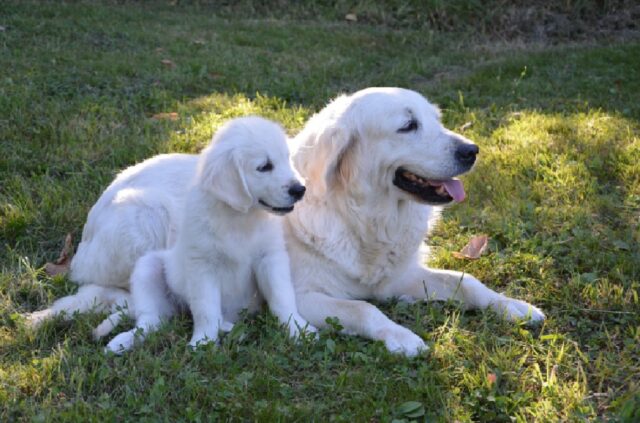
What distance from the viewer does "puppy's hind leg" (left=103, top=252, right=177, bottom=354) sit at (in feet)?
10.8

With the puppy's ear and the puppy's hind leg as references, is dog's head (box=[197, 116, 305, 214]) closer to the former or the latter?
the puppy's ear

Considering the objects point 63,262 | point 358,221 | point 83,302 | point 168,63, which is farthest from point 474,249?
point 168,63

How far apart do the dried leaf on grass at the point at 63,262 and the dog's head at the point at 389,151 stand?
4.91 feet

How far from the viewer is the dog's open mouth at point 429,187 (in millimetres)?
3588

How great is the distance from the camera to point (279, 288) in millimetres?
3441

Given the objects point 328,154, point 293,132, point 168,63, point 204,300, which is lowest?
point 168,63

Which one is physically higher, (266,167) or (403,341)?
(266,167)

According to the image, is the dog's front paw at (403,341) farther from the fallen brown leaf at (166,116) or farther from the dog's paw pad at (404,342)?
the fallen brown leaf at (166,116)

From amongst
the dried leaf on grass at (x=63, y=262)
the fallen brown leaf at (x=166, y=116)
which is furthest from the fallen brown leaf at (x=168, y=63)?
the dried leaf on grass at (x=63, y=262)

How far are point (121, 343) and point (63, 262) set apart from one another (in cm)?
117

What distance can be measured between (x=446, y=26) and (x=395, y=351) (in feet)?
24.0

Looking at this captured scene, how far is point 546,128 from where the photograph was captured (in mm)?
5750

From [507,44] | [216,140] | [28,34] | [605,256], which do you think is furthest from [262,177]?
[507,44]

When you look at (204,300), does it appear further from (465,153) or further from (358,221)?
(465,153)
